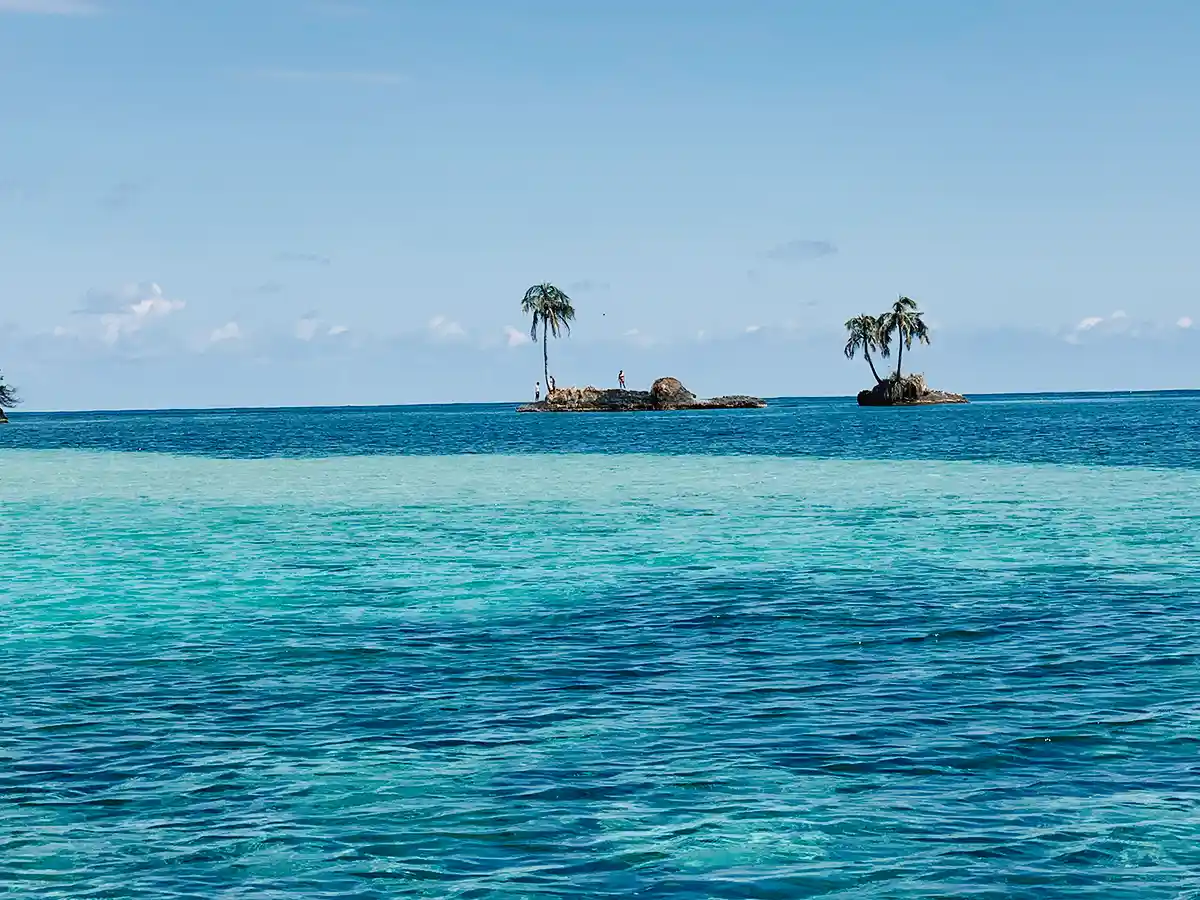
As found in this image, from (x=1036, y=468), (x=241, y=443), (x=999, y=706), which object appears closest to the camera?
(x=999, y=706)

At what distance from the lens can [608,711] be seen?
17.2m

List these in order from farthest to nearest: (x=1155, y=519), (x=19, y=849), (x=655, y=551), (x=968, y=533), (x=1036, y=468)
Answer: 1. (x=1036, y=468)
2. (x=1155, y=519)
3. (x=968, y=533)
4. (x=655, y=551)
5. (x=19, y=849)

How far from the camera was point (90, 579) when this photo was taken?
31328 mm

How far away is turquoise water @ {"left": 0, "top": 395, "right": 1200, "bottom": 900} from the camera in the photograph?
39.6 ft

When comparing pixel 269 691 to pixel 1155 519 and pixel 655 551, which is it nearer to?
pixel 655 551

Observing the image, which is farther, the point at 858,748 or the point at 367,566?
the point at 367,566

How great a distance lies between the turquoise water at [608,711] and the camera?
1207cm

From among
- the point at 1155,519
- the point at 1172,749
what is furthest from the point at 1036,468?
the point at 1172,749

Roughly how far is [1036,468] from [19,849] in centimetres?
6329

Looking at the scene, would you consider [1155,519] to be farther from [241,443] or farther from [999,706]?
[241,443]

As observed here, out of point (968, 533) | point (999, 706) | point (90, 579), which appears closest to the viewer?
point (999, 706)

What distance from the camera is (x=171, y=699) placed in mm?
18328

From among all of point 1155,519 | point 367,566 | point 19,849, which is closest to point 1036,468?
point 1155,519

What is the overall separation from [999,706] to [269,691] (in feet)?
32.4
